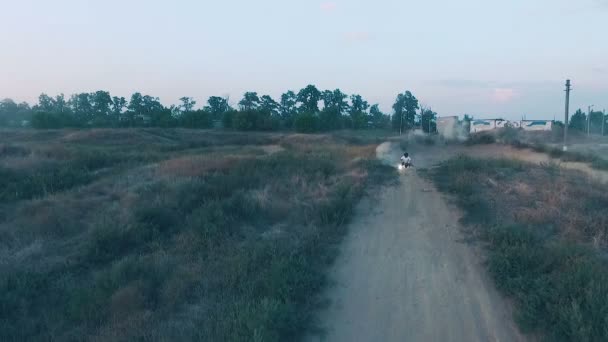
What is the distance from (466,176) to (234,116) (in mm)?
56281

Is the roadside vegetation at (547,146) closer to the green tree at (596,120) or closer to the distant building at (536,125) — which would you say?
the distant building at (536,125)

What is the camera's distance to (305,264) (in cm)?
908

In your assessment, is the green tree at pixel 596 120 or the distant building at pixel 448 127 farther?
the green tree at pixel 596 120

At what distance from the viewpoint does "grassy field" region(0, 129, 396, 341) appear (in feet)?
24.4

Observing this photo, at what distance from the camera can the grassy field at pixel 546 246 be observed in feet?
22.2

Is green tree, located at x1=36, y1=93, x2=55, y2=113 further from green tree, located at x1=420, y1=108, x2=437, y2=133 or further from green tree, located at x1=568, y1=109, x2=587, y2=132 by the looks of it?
green tree, located at x1=568, y1=109, x2=587, y2=132

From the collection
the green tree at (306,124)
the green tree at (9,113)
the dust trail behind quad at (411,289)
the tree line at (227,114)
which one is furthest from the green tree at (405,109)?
the dust trail behind quad at (411,289)

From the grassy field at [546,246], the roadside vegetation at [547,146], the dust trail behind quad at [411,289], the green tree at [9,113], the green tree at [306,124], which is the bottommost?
the roadside vegetation at [547,146]

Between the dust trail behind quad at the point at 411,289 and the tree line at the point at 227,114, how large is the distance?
59.6 m

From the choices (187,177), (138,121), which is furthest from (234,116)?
(187,177)

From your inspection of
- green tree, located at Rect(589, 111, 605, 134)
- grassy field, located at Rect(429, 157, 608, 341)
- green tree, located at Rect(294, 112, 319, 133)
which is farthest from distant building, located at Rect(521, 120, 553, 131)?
grassy field, located at Rect(429, 157, 608, 341)

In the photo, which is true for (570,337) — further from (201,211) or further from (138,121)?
(138,121)

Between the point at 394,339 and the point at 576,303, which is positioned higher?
the point at 576,303

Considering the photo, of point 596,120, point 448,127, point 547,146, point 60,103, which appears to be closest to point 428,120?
point 448,127
